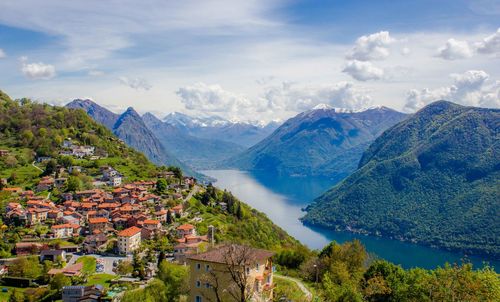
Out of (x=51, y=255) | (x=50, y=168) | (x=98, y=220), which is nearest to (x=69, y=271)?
(x=51, y=255)

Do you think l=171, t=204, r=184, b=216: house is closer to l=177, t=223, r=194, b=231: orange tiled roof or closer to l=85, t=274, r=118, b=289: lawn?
l=177, t=223, r=194, b=231: orange tiled roof

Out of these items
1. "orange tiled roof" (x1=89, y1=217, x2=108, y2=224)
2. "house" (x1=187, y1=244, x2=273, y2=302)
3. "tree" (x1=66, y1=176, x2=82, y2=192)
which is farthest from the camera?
"tree" (x1=66, y1=176, x2=82, y2=192)

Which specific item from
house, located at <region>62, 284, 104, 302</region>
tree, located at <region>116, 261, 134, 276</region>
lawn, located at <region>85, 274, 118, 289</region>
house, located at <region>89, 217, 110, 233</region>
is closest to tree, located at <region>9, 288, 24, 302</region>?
house, located at <region>62, 284, 104, 302</region>

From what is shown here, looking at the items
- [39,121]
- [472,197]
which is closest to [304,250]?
[39,121]

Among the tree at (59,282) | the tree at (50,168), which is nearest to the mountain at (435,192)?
the tree at (50,168)

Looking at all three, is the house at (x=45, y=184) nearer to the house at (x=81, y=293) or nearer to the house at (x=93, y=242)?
the house at (x=93, y=242)

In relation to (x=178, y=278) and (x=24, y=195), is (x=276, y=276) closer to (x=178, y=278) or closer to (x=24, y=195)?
(x=178, y=278)
